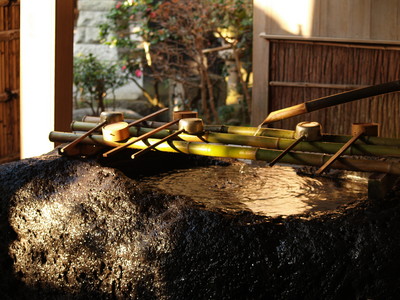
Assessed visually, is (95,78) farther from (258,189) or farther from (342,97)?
→ (342,97)

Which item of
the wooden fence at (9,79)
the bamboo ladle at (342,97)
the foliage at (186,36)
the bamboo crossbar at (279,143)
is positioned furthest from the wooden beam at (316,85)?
the foliage at (186,36)

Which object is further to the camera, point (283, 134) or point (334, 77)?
point (334, 77)

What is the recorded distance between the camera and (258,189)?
3.23m

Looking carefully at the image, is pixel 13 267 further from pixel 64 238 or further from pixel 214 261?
pixel 214 261

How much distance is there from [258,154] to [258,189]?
0.41m

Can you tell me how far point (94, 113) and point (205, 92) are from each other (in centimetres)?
204

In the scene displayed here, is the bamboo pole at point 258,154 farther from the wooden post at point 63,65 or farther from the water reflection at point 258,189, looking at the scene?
the wooden post at point 63,65

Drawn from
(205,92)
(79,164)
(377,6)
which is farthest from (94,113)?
(79,164)

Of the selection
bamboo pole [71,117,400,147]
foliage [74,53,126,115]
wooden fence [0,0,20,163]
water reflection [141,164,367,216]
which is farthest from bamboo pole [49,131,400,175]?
foliage [74,53,126,115]

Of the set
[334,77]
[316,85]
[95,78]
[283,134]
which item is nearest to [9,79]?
[316,85]

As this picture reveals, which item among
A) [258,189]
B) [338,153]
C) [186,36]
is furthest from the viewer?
[186,36]

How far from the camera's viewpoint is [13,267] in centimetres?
320

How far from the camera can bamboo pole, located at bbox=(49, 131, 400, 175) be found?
8.51 ft

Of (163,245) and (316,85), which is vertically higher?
(316,85)
